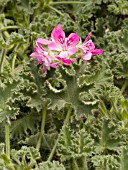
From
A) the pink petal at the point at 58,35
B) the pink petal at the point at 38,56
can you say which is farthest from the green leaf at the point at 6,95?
the pink petal at the point at 58,35

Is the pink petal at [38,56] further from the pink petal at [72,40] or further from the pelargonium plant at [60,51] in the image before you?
the pink petal at [72,40]

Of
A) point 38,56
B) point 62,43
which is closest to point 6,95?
point 38,56

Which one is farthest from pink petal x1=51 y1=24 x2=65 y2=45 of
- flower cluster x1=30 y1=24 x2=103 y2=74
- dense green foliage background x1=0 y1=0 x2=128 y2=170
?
dense green foliage background x1=0 y1=0 x2=128 y2=170

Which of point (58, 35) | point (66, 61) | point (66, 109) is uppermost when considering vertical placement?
point (58, 35)

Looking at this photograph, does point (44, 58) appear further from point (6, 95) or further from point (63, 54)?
point (6, 95)

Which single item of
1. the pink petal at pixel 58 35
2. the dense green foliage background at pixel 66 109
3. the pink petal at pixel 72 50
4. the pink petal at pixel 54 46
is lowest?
the dense green foliage background at pixel 66 109
